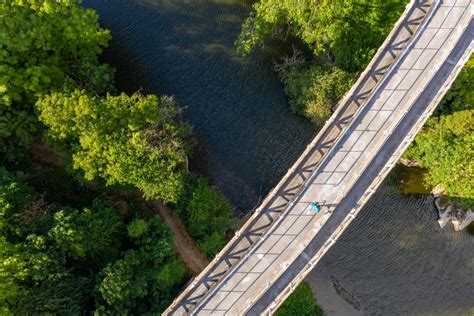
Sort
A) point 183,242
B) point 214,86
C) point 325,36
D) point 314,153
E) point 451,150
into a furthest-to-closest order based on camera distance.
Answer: point 214,86 < point 183,242 < point 325,36 < point 451,150 < point 314,153

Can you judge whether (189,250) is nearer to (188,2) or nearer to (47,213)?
(47,213)

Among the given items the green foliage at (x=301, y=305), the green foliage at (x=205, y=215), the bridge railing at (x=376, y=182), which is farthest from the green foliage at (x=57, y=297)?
the green foliage at (x=301, y=305)

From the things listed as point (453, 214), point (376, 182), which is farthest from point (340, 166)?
point (453, 214)

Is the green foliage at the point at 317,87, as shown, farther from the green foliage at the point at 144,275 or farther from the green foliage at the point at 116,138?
the green foliage at the point at 144,275

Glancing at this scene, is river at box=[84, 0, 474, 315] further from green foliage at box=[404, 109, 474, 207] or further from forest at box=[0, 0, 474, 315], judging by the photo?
green foliage at box=[404, 109, 474, 207]

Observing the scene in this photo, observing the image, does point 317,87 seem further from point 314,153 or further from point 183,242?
point 183,242

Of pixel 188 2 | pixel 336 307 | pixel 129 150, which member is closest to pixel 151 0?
pixel 188 2

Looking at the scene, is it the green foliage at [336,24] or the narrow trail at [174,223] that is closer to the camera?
the green foliage at [336,24]
